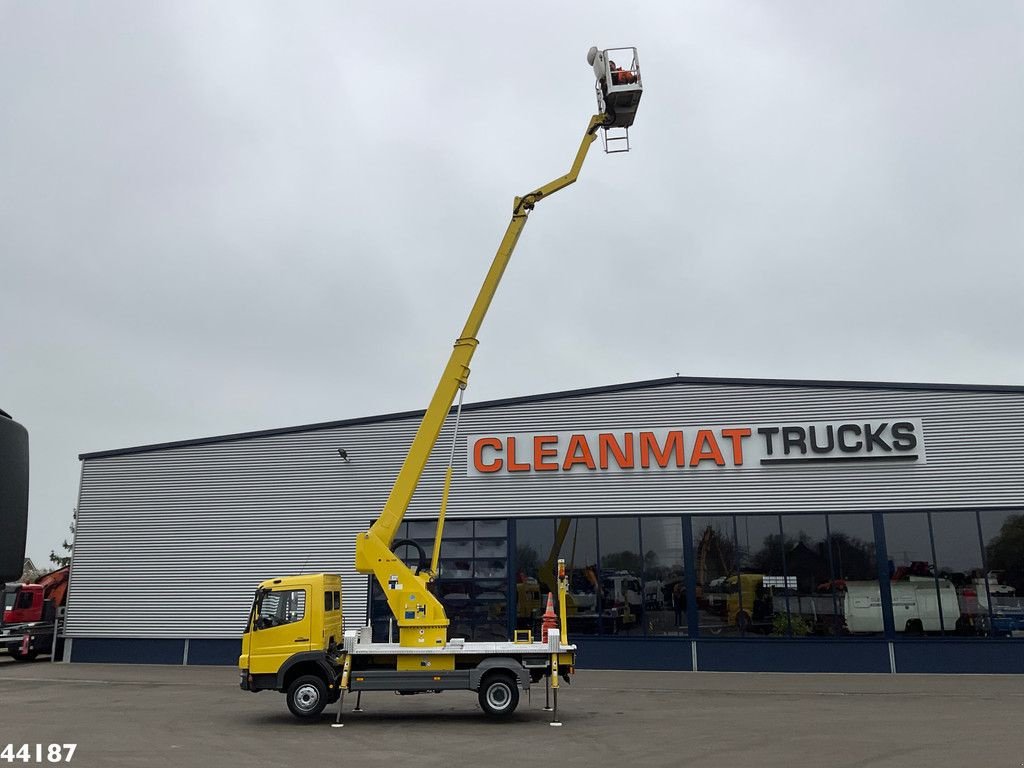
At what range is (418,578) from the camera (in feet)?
53.1

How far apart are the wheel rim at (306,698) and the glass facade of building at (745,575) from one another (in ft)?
29.1

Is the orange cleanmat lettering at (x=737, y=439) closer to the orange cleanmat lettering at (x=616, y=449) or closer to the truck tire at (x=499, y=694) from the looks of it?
the orange cleanmat lettering at (x=616, y=449)

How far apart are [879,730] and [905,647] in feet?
31.0

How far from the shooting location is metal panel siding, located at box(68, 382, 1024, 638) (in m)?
23.1

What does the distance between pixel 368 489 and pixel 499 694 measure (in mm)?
11430

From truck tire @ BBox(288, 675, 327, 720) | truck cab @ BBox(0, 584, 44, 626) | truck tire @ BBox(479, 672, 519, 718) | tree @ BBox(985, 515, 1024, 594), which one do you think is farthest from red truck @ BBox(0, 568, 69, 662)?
tree @ BBox(985, 515, 1024, 594)

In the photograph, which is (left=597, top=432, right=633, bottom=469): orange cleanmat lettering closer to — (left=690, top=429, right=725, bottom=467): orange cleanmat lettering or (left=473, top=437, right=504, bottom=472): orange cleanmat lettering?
(left=690, top=429, right=725, bottom=467): orange cleanmat lettering

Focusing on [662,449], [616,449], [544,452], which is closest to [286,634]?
[544,452]

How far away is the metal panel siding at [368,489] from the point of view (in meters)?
23.1

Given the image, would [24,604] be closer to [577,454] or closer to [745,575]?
[577,454]

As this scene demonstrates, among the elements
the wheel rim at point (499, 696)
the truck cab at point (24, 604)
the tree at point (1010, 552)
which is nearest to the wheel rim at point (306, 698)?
the wheel rim at point (499, 696)

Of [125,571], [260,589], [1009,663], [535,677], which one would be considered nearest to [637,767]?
[535,677]

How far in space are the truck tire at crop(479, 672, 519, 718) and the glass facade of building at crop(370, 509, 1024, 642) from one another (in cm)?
847

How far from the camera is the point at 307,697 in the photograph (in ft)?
50.1
